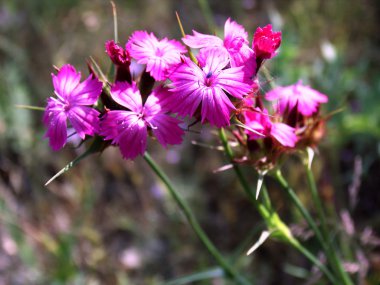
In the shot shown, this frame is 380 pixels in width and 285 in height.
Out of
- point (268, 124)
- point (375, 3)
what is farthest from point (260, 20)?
point (268, 124)

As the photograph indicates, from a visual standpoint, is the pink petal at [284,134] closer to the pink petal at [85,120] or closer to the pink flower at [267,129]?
the pink flower at [267,129]

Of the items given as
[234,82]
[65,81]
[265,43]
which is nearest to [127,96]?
[65,81]

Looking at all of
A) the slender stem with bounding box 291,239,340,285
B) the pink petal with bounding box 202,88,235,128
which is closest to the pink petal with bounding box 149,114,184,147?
the pink petal with bounding box 202,88,235,128

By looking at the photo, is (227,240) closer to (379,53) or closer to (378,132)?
(378,132)

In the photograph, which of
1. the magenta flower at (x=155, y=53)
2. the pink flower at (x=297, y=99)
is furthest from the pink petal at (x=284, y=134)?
the magenta flower at (x=155, y=53)

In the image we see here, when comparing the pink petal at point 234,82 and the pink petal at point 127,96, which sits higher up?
the pink petal at point 127,96
